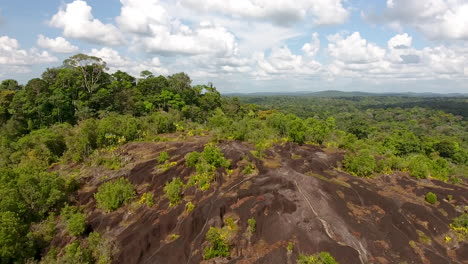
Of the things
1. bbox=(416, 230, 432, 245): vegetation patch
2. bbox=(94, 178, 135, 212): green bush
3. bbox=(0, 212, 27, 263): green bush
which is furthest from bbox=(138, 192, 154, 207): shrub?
bbox=(416, 230, 432, 245): vegetation patch

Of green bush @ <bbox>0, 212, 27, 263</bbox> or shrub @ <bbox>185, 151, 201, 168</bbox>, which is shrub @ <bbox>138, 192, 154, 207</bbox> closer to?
shrub @ <bbox>185, 151, 201, 168</bbox>

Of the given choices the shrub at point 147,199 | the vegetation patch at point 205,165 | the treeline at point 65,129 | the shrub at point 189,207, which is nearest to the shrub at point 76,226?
the treeline at point 65,129

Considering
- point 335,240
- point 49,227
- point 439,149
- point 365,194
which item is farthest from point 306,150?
point 439,149

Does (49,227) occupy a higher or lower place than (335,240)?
lower

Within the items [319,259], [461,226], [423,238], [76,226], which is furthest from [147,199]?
[461,226]

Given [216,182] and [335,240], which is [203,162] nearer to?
[216,182]

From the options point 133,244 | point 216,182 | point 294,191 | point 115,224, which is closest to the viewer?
point 133,244

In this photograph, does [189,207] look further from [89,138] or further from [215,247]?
[89,138]
